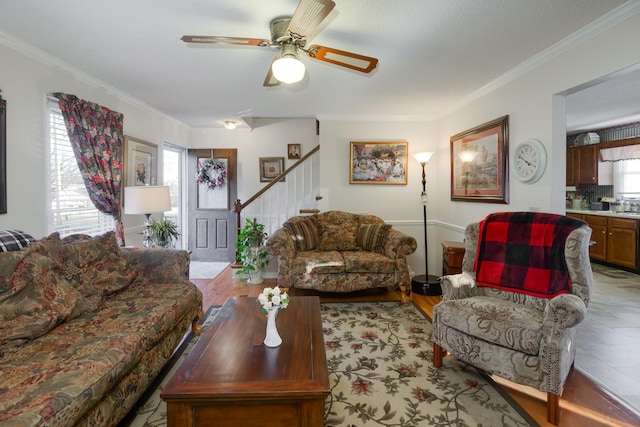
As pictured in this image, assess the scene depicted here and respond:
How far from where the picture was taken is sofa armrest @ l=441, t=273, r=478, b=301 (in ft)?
7.57

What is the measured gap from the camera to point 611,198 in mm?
5406

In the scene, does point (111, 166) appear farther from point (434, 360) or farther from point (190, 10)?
point (434, 360)

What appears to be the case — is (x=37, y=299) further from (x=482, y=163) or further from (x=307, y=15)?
(x=482, y=163)

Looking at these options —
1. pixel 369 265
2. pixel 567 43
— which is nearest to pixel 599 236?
pixel 567 43

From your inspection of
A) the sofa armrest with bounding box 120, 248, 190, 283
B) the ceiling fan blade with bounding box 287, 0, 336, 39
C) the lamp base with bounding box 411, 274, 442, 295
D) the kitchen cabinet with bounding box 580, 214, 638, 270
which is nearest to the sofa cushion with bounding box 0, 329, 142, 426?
the sofa armrest with bounding box 120, 248, 190, 283

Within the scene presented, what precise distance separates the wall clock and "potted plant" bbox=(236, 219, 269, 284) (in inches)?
122

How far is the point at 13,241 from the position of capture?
190 centimetres

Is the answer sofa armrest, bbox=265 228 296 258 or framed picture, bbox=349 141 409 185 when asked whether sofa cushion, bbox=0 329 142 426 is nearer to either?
sofa armrest, bbox=265 228 296 258

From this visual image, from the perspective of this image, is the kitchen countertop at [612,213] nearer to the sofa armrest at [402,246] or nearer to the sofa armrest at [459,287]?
→ the sofa armrest at [402,246]

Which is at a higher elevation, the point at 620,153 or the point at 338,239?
the point at 620,153

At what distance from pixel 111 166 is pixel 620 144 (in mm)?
7544

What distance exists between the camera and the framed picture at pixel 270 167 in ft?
18.5

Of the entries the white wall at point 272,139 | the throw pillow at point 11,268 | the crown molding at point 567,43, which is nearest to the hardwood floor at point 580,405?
the crown molding at point 567,43

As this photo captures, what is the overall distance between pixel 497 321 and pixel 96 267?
9.04 ft
